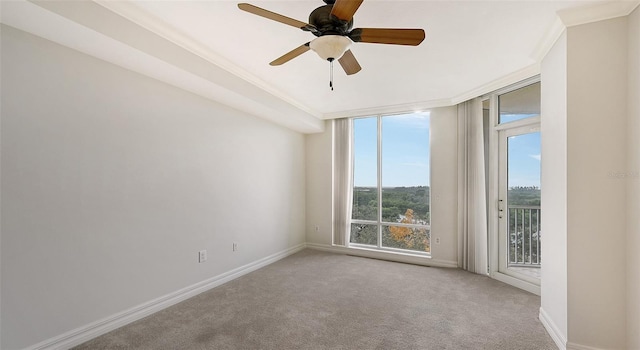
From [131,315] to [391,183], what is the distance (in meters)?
3.93

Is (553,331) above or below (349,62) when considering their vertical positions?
below

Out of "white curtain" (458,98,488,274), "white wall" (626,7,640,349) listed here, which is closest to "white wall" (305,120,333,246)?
"white curtain" (458,98,488,274)

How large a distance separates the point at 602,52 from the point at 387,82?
73.3 inches

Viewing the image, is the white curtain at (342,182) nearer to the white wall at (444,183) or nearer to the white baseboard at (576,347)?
the white wall at (444,183)

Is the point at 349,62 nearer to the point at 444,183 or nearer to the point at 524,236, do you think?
the point at 444,183

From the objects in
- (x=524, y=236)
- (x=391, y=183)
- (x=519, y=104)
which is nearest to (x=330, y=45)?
(x=519, y=104)

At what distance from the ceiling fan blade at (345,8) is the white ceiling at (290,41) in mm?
487

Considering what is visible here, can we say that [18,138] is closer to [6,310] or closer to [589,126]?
[6,310]

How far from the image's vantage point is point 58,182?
202cm

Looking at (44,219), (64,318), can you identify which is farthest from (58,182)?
(64,318)

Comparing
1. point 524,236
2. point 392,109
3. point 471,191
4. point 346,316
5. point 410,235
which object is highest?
point 392,109

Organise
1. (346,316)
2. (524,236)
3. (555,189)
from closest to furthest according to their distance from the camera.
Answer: (555,189), (346,316), (524,236)

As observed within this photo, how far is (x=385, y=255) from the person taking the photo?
4551 mm

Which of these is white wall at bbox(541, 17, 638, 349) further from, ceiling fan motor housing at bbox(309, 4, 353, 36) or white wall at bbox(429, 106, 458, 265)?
white wall at bbox(429, 106, 458, 265)
